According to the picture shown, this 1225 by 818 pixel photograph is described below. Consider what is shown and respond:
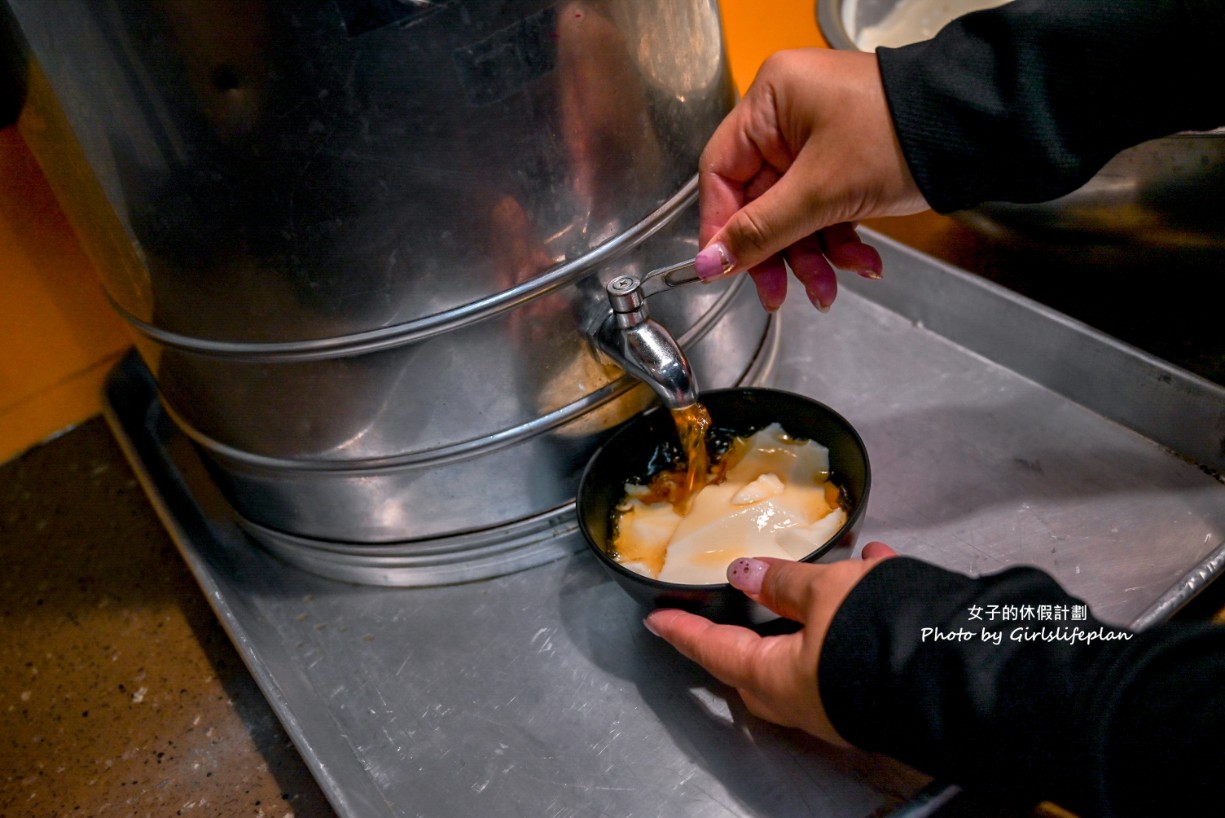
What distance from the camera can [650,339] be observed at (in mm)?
685

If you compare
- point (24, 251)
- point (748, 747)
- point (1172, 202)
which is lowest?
point (748, 747)

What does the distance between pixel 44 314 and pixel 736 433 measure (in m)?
0.77

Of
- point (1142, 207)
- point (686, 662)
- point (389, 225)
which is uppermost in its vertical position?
point (389, 225)

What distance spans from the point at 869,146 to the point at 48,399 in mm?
956

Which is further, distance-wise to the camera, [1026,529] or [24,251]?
[24,251]

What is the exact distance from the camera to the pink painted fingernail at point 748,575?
Answer: 60 cm

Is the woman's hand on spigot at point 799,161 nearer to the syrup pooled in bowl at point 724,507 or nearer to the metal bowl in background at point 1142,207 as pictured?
the syrup pooled in bowl at point 724,507

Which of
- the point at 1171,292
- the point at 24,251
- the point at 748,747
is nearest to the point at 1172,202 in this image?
the point at 1171,292

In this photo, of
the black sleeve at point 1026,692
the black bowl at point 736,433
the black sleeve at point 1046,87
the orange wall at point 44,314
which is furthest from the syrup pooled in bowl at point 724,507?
the orange wall at point 44,314

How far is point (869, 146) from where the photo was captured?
2.10 feet

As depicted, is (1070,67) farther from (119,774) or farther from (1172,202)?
(119,774)

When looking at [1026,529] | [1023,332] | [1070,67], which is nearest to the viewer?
[1070,67]

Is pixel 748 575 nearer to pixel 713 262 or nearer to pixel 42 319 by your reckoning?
pixel 713 262

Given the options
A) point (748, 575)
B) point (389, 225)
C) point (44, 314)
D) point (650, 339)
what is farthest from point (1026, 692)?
point (44, 314)
